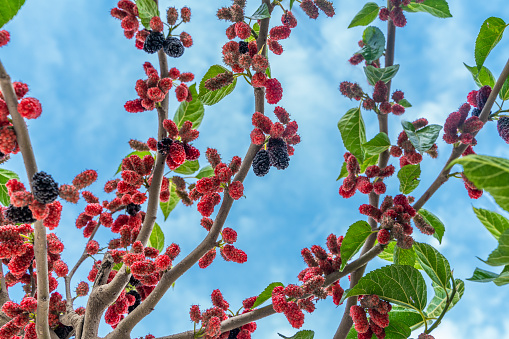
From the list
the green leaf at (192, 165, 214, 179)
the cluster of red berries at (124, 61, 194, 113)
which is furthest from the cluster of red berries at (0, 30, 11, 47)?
the green leaf at (192, 165, 214, 179)

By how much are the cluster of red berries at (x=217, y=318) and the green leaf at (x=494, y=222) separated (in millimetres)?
1009

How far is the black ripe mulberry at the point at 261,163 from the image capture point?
1.64 meters

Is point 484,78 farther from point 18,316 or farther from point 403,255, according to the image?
point 18,316

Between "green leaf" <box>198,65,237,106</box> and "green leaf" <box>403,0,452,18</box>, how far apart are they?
3.19 feet

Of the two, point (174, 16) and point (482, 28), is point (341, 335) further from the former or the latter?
point (174, 16)

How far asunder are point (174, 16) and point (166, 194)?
2.66 feet

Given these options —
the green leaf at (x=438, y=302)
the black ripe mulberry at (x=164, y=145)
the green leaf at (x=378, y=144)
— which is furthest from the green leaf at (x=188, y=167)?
the green leaf at (x=438, y=302)

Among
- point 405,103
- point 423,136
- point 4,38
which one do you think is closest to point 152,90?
point 4,38

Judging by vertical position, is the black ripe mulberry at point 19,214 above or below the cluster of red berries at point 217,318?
above

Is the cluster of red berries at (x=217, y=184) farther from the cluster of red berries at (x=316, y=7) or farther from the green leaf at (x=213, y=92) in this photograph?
the cluster of red berries at (x=316, y=7)

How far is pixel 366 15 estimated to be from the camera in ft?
6.91

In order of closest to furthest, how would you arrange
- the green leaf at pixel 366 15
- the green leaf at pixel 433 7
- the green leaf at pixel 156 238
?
the green leaf at pixel 433 7 → the green leaf at pixel 366 15 → the green leaf at pixel 156 238

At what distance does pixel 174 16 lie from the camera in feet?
5.95

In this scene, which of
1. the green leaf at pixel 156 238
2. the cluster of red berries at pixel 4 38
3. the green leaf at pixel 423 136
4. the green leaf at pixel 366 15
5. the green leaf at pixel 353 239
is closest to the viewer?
the cluster of red berries at pixel 4 38
